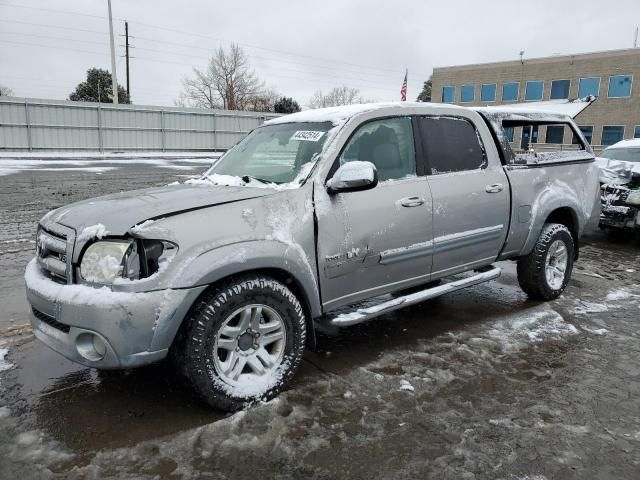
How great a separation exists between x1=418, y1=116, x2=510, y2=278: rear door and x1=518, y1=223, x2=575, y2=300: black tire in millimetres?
624

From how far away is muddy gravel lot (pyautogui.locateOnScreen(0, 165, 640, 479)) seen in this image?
8.40ft

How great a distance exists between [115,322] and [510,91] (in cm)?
4497

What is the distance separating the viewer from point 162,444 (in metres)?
2.70

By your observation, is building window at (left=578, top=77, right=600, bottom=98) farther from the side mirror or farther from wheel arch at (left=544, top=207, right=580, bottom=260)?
the side mirror

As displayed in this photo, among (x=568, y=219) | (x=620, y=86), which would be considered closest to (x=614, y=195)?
(x=568, y=219)

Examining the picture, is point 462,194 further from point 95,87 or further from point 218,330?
point 95,87

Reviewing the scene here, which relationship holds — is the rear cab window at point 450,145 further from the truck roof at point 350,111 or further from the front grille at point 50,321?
the front grille at point 50,321

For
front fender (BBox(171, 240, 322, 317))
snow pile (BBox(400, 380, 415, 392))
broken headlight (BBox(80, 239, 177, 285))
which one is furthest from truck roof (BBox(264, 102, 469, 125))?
snow pile (BBox(400, 380, 415, 392))

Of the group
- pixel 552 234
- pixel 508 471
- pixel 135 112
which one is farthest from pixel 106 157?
pixel 508 471

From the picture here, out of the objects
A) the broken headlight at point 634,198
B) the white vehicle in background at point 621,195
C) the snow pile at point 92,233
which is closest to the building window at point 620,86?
the white vehicle in background at point 621,195

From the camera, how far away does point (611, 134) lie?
3731 centimetres

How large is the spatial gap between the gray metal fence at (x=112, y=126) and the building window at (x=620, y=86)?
2520 cm

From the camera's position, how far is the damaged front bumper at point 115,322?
8.57 feet

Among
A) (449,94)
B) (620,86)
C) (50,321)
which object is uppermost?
(449,94)
